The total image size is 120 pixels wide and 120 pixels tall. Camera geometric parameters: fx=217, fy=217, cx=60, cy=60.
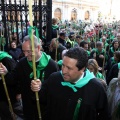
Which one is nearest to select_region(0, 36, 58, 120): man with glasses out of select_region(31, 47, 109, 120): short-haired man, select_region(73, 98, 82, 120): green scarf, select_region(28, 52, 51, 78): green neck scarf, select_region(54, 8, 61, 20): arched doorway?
select_region(28, 52, 51, 78): green neck scarf

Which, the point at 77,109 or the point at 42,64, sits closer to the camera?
the point at 77,109

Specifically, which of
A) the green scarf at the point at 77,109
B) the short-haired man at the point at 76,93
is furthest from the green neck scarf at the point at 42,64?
the green scarf at the point at 77,109

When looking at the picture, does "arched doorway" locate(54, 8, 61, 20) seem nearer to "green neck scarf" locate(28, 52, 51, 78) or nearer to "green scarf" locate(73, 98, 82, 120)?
"green neck scarf" locate(28, 52, 51, 78)

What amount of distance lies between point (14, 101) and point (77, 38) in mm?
4492

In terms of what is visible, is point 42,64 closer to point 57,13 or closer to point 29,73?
point 29,73

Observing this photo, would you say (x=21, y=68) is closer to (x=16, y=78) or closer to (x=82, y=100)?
→ (x=16, y=78)

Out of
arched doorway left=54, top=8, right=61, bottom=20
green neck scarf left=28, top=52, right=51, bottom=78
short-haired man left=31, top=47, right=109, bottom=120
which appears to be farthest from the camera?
arched doorway left=54, top=8, right=61, bottom=20

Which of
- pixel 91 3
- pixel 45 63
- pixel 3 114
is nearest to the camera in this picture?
pixel 45 63

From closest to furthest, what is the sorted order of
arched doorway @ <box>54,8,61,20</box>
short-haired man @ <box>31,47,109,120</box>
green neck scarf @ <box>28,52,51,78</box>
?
short-haired man @ <box>31,47,109,120</box> → green neck scarf @ <box>28,52,51,78</box> → arched doorway @ <box>54,8,61,20</box>

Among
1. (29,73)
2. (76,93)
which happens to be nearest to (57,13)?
(29,73)

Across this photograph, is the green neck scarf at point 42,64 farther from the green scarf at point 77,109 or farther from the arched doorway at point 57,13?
the arched doorway at point 57,13

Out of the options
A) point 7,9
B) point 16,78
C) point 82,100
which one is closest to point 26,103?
point 16,78

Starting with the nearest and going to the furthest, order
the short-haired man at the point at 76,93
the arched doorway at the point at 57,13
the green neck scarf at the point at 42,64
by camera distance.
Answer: the short-haired man at the point at 76,93, the green neck scarf at the point at 42,64, the arched doorway at the point at 57,13

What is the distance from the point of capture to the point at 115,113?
263 centimetres
